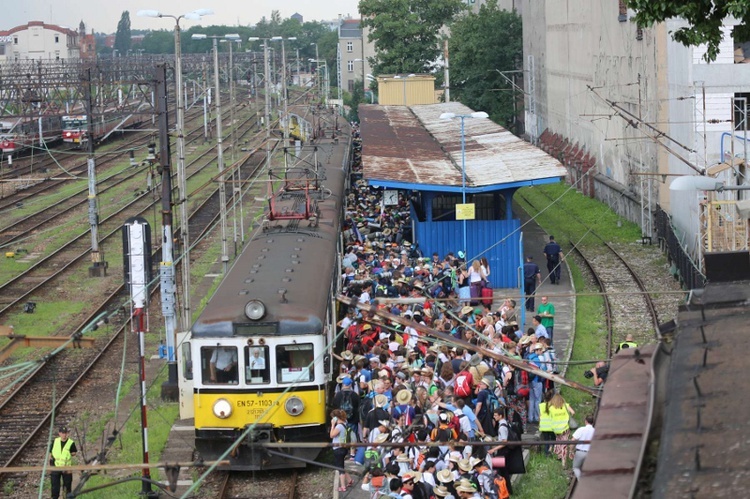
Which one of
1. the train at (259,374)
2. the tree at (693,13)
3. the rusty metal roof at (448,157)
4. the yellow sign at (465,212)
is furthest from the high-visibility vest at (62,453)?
the rusty metal roof at (448,157)

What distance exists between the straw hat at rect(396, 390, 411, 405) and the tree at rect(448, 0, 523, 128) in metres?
50.8

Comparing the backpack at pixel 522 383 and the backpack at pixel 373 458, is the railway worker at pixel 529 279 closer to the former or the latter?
the backpack at pixel 522 383

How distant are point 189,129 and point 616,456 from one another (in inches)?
2890

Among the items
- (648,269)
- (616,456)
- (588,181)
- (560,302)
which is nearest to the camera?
(616,456)

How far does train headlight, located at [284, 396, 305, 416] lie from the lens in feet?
50.0

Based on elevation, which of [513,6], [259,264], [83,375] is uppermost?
[513,6]

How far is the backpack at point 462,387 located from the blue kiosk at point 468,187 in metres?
9.26

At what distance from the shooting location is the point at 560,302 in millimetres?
26578

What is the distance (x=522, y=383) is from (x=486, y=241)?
9.95m

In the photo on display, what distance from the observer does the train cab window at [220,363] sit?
15241 millimetres

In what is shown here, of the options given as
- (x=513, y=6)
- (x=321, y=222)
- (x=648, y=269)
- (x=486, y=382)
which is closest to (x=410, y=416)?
(x=486, y=382)

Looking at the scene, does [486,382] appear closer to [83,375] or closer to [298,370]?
[298,370]

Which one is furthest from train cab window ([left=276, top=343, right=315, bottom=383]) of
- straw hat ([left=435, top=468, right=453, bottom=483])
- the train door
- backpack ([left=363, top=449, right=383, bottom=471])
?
straw hat ([left=435, top=468, right=453, bottom=483])

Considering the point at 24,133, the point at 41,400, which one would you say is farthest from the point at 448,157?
the point at 24,133
